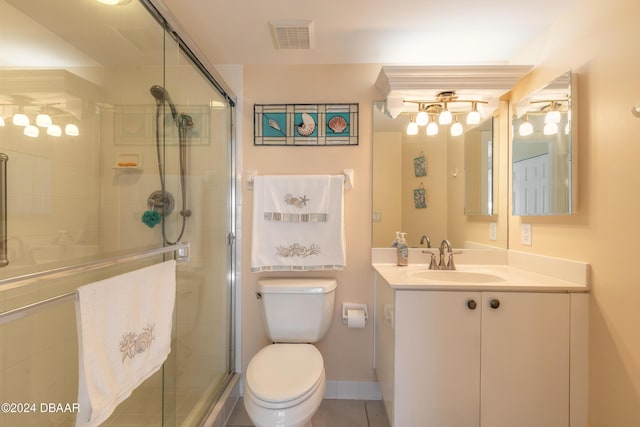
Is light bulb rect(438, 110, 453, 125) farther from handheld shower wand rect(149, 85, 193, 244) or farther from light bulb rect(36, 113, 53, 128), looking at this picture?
light bulb rect(36, 113, 53, 128)

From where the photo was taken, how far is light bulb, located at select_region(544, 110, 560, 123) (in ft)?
4.40

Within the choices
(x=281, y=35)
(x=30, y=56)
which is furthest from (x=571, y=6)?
(x=30, y=56)

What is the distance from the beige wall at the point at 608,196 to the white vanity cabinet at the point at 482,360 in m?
0.12

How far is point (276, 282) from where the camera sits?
1.70 meters

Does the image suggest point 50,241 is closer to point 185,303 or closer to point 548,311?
point 185,303

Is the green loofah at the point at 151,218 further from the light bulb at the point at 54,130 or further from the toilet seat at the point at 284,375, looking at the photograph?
the toilet seat at the point at 284,375

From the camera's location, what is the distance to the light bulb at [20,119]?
1.00 m

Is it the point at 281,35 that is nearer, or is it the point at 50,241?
the point at 50,241

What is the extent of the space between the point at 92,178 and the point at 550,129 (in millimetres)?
2092

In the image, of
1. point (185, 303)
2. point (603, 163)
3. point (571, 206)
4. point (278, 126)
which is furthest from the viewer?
point (278, 126)

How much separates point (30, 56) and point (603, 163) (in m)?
2.21

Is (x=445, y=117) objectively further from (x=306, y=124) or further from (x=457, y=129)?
(x=306, y=124)

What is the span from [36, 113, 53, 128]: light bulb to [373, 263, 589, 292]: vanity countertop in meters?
1.52

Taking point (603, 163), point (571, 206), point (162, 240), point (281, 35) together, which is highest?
point (281, 35)
